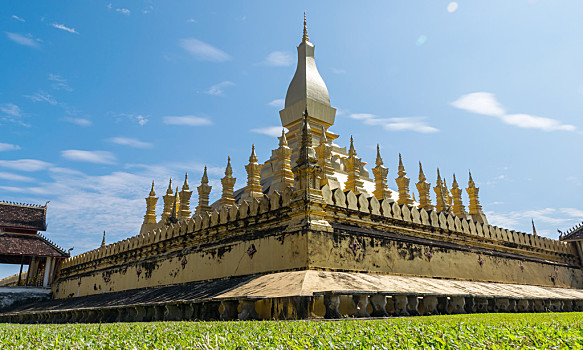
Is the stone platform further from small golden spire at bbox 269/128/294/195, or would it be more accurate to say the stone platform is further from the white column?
the white column

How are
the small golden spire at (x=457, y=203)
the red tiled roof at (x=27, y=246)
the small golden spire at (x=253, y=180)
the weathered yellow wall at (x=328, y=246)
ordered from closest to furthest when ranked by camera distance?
the weathered yellow wall at (x=328, y=246) → the small golden spire at (x=253, y=180) → the small golden spire at (x=457, y=203) → the red tiled roof at (x=27, y=246)

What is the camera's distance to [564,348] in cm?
321

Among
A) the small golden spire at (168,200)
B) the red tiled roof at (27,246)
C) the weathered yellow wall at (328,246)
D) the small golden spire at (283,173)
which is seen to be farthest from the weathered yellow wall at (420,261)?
the red tiled roof at (27,246)

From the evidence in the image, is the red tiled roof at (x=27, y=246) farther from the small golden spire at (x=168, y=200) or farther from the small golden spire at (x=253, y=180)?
the small golden spire at (x=253, y=180)

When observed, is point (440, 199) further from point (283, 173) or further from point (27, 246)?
point (27, 246)

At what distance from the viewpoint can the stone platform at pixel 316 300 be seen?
9.02 metres

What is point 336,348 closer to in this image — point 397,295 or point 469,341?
point 469,341

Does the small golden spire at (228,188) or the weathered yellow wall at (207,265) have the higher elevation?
the small golden spire at (228,188)

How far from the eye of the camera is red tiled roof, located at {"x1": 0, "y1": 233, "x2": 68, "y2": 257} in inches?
1045

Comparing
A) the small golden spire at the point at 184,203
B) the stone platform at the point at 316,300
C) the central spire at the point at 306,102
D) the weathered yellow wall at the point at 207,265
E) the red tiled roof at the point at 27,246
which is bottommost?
the stone platform at the point at 316,300

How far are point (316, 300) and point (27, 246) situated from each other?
25.7 metres

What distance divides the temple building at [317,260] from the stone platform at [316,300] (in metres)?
0.03

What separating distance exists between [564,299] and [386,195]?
853 centimetres

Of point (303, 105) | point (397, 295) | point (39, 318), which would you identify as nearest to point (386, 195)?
point (303, 105)
